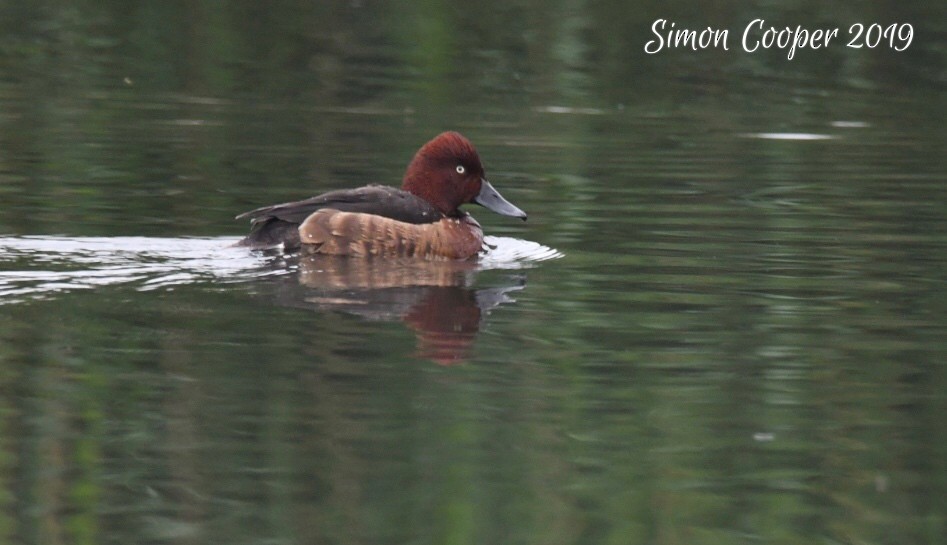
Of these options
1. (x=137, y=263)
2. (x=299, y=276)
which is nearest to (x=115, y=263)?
(x=137, y=263)

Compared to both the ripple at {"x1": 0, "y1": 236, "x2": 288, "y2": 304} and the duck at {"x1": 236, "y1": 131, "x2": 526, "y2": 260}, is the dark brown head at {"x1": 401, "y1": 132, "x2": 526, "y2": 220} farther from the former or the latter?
the ripple at {"x1": 0, "y1": 236, "x2": 288, "y2": 304}

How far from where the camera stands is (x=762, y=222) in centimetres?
1184

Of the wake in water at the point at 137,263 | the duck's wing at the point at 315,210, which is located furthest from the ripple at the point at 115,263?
the duck's wing at the point at 315,210

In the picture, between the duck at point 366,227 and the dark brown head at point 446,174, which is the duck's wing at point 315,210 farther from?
the dark brown head at point 446,174

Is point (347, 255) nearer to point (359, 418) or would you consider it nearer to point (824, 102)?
point (359, 418)

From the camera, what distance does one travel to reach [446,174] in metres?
11.0

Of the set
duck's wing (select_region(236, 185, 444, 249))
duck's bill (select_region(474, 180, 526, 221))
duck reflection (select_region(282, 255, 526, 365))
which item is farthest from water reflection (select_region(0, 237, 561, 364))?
duck's bill (select_region(474, 180, 526, 221))

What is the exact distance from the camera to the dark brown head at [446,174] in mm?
10992

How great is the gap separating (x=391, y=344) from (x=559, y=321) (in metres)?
1.05

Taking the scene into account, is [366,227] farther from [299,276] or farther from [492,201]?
[492,201]

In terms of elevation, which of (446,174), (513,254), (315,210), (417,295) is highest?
(446,174)

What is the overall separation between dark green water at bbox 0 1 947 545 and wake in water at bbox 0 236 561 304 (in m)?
0.03

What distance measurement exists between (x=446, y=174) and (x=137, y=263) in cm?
237

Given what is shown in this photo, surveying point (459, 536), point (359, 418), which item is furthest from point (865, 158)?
point (459, 536)
